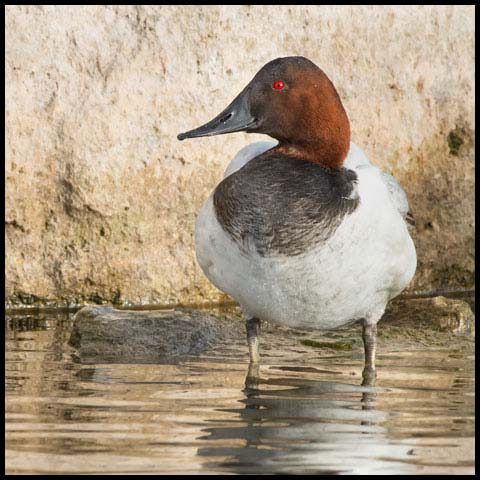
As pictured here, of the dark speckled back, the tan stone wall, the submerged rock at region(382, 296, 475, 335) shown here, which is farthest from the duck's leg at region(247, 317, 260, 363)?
the tan stone wall

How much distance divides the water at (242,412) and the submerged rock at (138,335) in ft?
0.34

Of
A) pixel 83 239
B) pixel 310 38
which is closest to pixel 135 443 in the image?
pixel 83 239

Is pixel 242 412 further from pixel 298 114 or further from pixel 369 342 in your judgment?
pixel 298 114

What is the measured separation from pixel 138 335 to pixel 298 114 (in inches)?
56.8

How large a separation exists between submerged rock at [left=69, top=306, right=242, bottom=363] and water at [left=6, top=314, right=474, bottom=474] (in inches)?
4.1

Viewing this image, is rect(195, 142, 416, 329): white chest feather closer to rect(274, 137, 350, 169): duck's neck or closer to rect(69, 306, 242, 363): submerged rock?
rect(274, 137, 350, 169): duck's neck

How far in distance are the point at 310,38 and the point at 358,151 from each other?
2.57m

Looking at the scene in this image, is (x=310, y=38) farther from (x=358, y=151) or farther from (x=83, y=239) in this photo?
(x=358, y=151)

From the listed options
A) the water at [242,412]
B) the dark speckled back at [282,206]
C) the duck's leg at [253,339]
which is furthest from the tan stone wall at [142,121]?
the dark speckled back at [282,206]

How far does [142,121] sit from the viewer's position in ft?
26.4

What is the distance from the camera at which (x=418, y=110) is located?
8719 millimetres

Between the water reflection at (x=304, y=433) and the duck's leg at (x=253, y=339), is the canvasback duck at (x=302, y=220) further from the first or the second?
the water reflection at (x=304, y=433)

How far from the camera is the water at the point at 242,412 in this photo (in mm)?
4113

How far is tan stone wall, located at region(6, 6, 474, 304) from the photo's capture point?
7855mm
